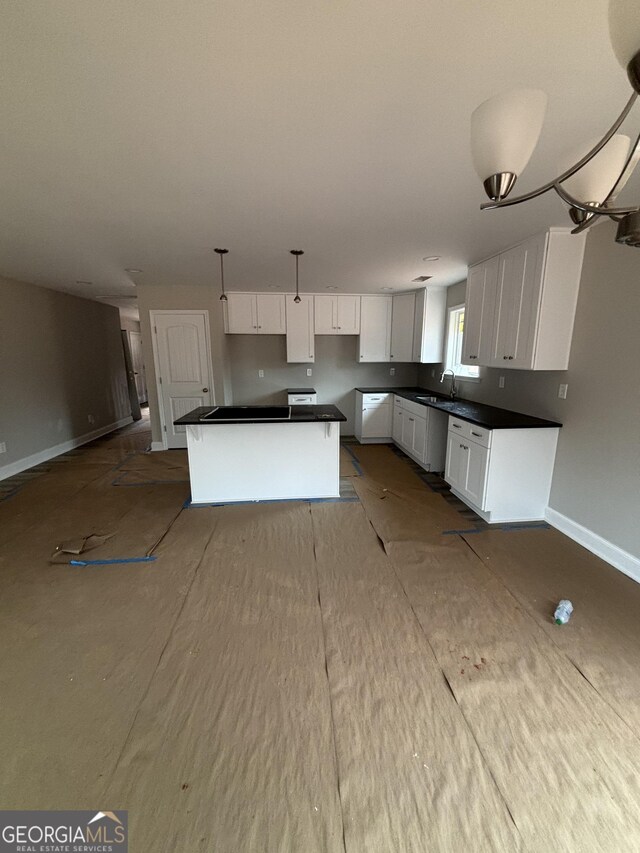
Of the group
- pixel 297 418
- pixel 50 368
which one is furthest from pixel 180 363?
pixel 297 418

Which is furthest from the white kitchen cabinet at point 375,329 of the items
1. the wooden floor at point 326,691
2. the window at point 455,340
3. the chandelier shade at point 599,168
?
the chandelier shade at point 599,168

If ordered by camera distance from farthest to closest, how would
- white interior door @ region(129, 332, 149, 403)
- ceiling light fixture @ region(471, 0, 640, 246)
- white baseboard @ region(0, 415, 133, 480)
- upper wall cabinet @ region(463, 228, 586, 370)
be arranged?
white interior door @ region(129, 332, 149, 403) < white baseboard @ region(0, 415, 133, 480) < upper wall cabinet @ region(463, 228, 586, 370) < ceiling light fixture @ region(471, 0, 640, 246)

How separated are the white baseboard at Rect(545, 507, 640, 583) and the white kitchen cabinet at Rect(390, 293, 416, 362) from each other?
3.07 metres

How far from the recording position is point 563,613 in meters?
1.79

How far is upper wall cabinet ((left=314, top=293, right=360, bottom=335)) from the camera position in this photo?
5129 millimetres

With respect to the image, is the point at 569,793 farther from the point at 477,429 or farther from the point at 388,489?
the point at 388,489

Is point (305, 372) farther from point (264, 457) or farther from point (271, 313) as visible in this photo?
point (264, 457)

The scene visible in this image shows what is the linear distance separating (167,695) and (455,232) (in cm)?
346

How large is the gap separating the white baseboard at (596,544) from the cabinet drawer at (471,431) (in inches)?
33.6

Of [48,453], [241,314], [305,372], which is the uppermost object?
[241,314]

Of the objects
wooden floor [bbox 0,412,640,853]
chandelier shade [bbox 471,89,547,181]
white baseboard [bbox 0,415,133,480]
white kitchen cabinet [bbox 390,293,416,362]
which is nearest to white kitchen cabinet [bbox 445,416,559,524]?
wooden floor [bbox 0,412,640,853]

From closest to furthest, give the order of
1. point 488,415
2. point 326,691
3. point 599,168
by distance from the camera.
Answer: point 599,168 → point 326,691 → point 488,415

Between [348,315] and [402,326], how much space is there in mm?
877

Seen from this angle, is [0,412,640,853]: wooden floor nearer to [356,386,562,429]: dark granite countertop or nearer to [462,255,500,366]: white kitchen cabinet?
[356,386,562,429]: dark granite countertop
